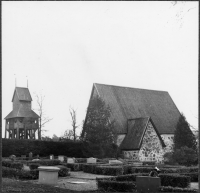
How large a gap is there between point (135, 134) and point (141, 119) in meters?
1.71

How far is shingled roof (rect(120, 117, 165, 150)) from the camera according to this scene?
35275 mm

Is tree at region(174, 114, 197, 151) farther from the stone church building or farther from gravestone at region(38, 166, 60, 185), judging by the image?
gravestone at region(38, 166, 60, 185)

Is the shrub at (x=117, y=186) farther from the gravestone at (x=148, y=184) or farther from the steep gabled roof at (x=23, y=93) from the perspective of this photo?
the steep gabled roof at (x=23, y=93)

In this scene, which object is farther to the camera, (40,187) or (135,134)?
(135,134)

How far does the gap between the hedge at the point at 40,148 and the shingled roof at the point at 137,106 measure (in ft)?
16.8

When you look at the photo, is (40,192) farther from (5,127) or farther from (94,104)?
(5,127)

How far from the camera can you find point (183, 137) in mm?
35812

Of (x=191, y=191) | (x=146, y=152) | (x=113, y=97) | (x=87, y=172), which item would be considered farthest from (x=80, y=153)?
(x=191, y=191)

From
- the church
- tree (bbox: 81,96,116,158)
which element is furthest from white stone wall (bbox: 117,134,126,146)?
the church

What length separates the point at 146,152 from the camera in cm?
3547

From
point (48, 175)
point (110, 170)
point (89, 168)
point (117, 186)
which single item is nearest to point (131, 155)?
point (89, 168)

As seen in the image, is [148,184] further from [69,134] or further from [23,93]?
[69,134]

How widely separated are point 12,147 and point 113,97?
1338 cm

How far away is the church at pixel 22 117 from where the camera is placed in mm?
41812
